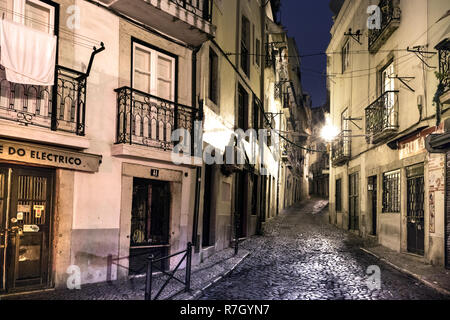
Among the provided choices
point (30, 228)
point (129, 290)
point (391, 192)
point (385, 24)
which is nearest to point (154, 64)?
point (30, 228)

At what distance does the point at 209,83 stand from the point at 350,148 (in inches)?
393

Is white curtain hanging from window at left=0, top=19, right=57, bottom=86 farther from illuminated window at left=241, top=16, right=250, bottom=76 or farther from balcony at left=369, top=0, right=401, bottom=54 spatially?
balcony at left=369, top=0, right=401, bottom=54

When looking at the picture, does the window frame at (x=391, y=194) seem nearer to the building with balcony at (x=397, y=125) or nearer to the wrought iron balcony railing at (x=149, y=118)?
the building with balcony at (x=397, y=125)

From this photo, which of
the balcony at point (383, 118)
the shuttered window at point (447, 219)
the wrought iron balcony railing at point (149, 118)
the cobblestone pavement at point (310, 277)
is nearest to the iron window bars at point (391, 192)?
the balcony at point (383, 118)

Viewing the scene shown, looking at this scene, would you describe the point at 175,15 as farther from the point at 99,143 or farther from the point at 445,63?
the point at 445,63

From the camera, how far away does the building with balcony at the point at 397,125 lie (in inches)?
431

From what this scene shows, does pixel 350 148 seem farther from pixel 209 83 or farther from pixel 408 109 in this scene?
pixel 209 83

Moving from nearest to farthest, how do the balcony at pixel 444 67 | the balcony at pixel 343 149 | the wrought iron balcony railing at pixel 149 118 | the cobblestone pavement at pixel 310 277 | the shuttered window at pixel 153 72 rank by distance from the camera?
1. the cobblestone pavement at pixel 310 277
2. the wrought iron balcony railing at pixel 149 118
3. the shuttered window at pixel 153 72
4. the balcony at pixel 444 67
5. the balcony at pixel 343 149

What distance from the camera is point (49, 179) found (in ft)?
26.3

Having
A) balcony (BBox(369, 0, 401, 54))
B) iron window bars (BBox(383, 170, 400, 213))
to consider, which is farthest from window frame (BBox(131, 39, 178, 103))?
iron window bars (BBox(383, 170, 400, 213))

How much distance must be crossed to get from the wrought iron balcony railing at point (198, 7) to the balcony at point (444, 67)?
6.00m

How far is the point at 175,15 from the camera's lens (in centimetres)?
992

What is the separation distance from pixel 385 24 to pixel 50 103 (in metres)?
11.8
